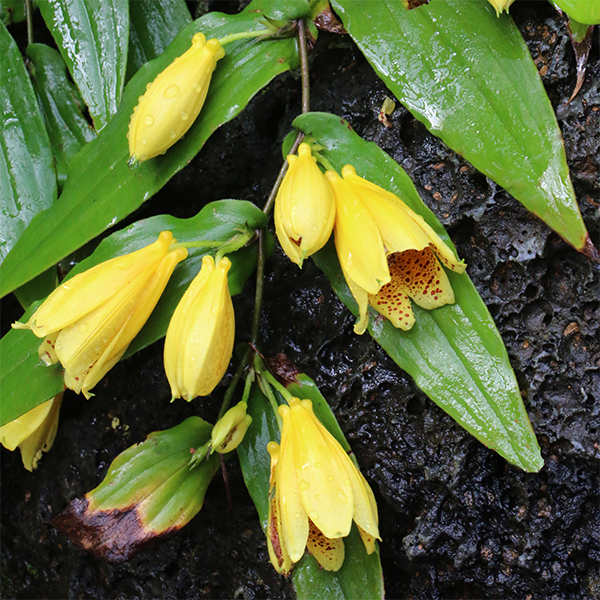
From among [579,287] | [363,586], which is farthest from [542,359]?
[363,586]

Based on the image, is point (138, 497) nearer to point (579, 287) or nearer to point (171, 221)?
point (171, 221)

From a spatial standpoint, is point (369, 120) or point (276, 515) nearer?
point (276, 515)

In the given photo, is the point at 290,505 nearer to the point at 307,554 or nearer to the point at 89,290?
the point at 307,554

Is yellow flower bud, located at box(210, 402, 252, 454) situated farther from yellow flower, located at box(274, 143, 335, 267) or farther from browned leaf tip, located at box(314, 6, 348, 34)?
browned leaf tip, located at box(314, 6, 348, 34)

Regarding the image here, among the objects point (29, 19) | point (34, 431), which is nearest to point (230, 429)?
point (34, 431)

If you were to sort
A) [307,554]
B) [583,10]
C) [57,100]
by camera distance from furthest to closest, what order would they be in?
[57,100] → [307,554] → [583,10]

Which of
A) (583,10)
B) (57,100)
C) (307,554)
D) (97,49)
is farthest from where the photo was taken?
(57,100)
